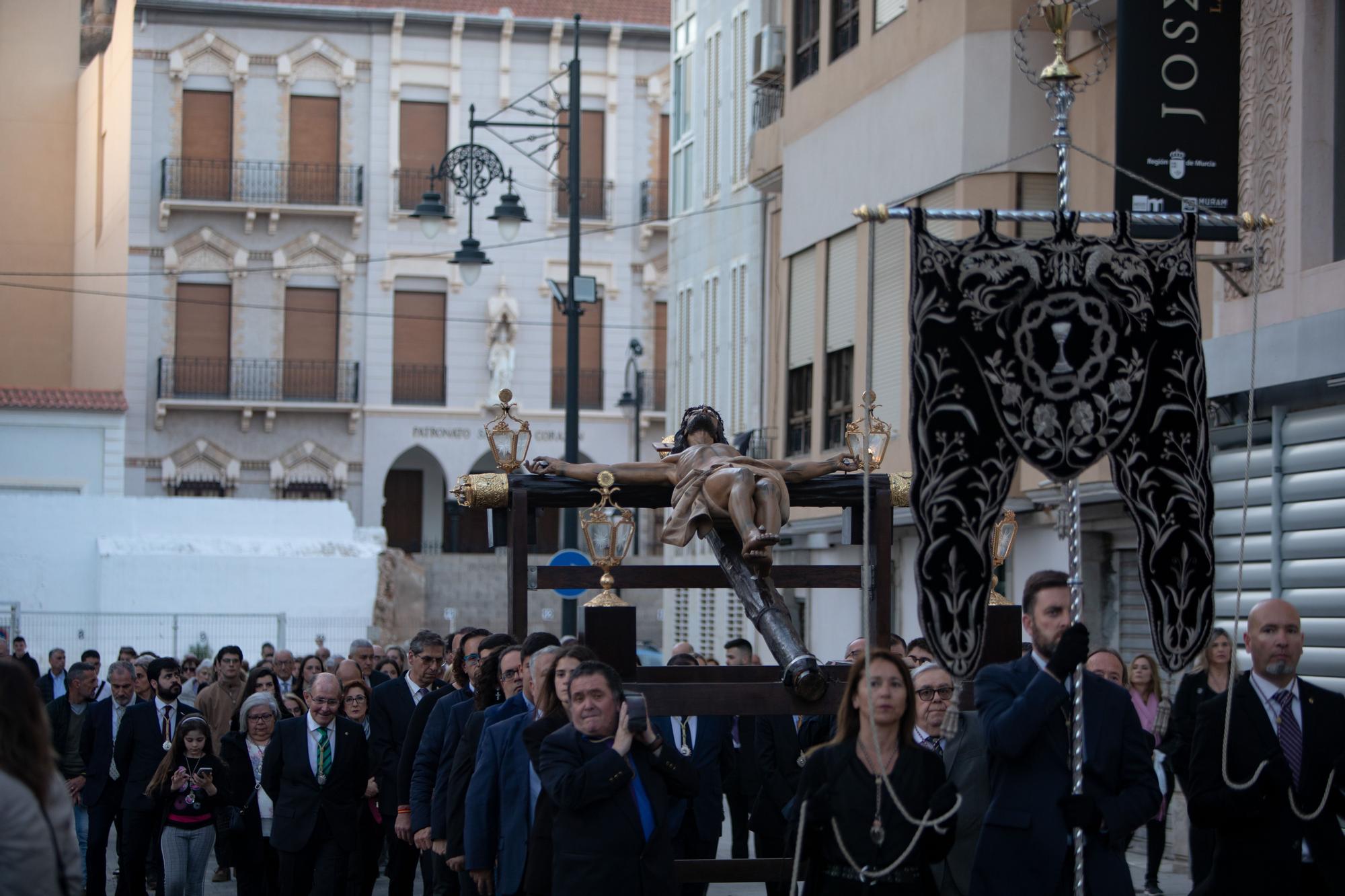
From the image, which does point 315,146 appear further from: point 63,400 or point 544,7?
point 63,400

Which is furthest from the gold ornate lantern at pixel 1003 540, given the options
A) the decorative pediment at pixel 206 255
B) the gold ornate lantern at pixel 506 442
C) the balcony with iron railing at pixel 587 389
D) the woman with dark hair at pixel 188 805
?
the decorative pediment at pixel 206 255

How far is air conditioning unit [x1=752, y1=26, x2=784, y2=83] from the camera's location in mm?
26781

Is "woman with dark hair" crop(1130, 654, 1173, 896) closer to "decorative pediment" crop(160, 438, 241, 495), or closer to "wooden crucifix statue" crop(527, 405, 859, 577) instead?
"wooden crucifix statue" crop(527, 405, 859, 577)

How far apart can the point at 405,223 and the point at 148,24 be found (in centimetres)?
744

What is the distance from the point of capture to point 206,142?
48.0 m

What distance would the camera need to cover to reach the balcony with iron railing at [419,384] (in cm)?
4903

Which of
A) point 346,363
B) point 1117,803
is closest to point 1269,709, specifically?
point 1117,803

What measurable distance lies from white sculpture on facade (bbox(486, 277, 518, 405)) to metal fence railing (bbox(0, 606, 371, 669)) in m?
16.6

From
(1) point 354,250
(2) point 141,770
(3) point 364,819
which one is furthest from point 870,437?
(1) point 354,250

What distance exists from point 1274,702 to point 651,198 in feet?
137

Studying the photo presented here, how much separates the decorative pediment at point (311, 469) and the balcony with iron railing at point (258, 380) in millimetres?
1216

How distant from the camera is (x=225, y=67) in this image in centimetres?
4803

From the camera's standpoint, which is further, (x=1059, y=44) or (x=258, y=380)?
(x=258, y=380)

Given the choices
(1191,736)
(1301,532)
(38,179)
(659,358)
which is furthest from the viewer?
(38,179)
